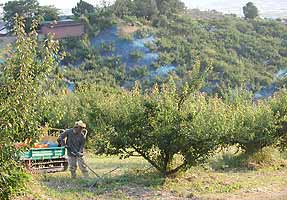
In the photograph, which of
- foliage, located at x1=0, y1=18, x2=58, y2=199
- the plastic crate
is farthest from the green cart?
foliage, located at x1=0, y1=18, x2=58, y2=199

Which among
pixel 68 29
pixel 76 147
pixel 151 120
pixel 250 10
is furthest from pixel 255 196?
pixel 250 10

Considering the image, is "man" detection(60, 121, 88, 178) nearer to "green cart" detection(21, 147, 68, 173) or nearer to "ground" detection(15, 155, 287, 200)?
"ground" detection(15, 155, 287, 200)

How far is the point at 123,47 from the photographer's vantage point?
58.2 metres

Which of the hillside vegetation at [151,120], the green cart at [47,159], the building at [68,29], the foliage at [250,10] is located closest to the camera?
the hillside vegetation at [151,120]

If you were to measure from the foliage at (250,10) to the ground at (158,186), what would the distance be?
61764 millimetres

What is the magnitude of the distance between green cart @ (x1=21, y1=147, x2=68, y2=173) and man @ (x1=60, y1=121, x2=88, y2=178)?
49 centimetres

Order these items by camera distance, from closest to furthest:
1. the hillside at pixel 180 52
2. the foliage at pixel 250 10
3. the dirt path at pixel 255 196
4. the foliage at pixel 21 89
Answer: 1. the foliage at pixel 21 89
2. the dirt path at pixel 255 196
3. the hillside at pixel 180 52
4. the foliage at pixel 250 10

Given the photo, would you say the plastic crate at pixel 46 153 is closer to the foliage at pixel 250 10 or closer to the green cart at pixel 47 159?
the green cart at pixel 47 159

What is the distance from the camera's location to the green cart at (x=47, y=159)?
1321 cm

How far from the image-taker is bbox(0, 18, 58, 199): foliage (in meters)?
7.51

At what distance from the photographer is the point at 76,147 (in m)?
13.3

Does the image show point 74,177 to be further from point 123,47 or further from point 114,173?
point 123,47

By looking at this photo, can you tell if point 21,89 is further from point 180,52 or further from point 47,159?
point 180,52

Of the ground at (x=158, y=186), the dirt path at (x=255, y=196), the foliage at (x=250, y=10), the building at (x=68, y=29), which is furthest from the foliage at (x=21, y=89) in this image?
the foliage at (x=250, y=10)
